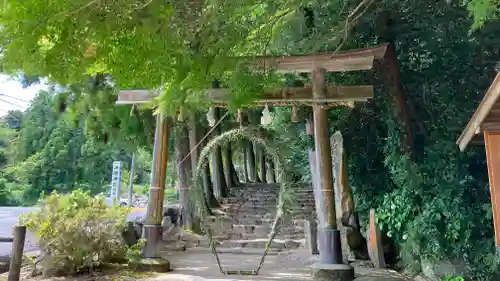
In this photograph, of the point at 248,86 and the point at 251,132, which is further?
the point at 251,132

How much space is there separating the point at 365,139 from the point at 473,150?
2562mm

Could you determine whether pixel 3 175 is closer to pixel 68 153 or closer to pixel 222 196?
pixel 68 153

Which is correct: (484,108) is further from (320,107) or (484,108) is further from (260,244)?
(260,244)

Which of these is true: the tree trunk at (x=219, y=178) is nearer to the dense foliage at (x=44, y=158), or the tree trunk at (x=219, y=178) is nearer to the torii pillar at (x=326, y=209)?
the dense foliage at (x=44, y=158)

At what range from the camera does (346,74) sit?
788cm

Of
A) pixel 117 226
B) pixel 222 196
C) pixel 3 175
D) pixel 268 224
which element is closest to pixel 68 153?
pixel 3 175

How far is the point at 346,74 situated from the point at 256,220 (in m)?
6.17

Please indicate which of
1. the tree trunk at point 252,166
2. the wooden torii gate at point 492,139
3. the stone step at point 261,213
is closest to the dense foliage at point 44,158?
the tree trunk at point 252,166

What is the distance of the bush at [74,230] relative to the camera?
556cm

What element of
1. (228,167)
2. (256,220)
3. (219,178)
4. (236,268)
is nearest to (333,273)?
(236,268)

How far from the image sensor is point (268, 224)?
1184 centimetres

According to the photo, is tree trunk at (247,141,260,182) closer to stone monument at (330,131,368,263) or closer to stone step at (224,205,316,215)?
stone step at (224,205,316,215)

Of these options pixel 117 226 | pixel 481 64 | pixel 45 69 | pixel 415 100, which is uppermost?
pixel 481 64

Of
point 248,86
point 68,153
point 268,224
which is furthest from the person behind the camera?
point 68,153
